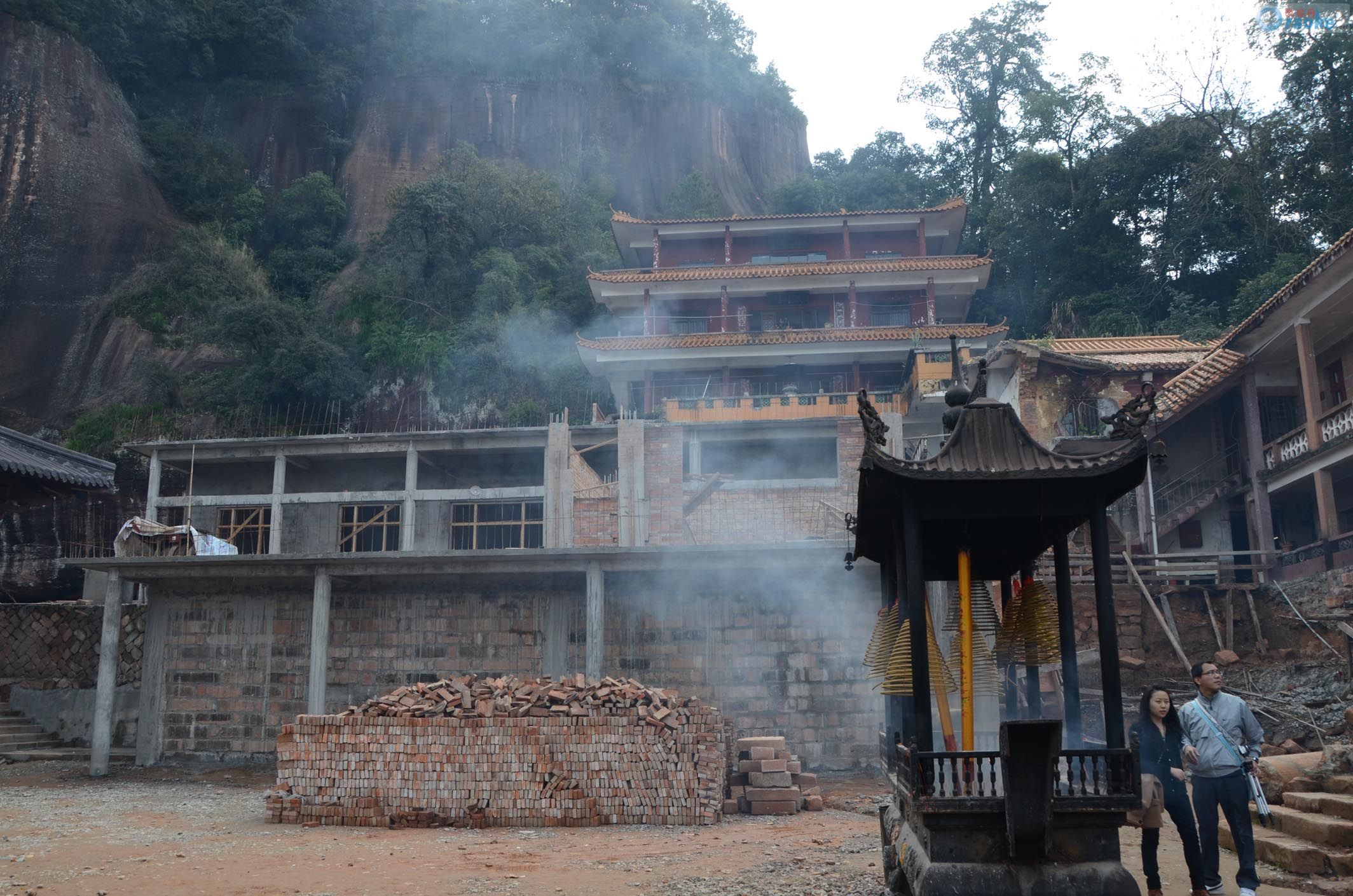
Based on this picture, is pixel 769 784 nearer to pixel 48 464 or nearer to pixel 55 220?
pixel 48 464

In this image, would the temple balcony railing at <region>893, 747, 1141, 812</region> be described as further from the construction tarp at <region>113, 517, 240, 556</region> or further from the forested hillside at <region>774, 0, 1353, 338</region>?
the forested hillside at <region>774, 0, 1353, 338</region>

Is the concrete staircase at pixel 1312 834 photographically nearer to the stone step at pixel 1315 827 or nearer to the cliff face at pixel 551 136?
the stone step at pixel 1315 827

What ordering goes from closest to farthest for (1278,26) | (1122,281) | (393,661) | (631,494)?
(393,661)
(631,494)
(1278,26)
(1122,281)

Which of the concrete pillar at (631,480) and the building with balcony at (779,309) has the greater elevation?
the building with balcony at (779,309)

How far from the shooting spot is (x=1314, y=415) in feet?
71.0

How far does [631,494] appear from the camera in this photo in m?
27.8

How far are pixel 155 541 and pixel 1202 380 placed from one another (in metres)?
22.5

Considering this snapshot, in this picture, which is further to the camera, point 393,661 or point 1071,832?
point 393,661

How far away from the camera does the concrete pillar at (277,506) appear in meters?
28.4

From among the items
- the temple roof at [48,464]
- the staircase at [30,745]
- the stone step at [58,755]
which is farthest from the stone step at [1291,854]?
the stone step at [58,755]

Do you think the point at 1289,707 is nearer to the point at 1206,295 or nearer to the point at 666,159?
the point at 1206,295

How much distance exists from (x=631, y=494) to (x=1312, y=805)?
20250 millimetres

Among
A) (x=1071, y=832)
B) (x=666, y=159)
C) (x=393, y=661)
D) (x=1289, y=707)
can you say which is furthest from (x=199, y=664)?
(x=666, y=159)

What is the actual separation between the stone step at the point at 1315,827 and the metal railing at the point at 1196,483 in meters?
18.4
